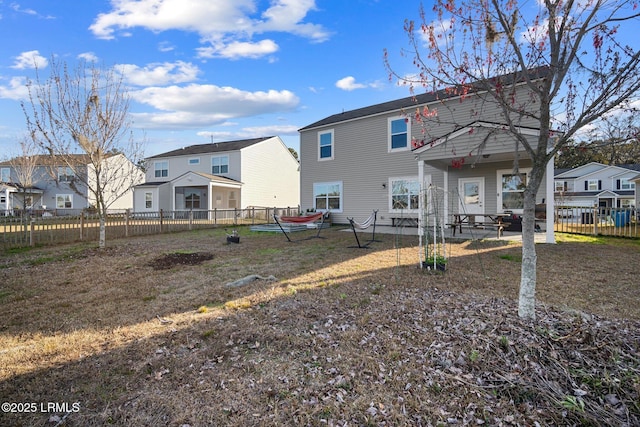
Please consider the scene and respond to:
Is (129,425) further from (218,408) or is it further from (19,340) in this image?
(19,340)

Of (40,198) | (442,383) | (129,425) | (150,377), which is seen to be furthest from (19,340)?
A: (40,198)

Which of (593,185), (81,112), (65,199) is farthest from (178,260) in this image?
(593,185)

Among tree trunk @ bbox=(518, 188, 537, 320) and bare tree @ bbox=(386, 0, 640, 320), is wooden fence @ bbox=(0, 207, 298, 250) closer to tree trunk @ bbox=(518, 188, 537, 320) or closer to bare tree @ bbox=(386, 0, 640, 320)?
bare tree @ bbox=(386, 0, 640, 320)

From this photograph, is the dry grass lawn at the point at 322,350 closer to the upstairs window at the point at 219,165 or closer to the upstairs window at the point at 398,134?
the upstairs window at the point at 398,134

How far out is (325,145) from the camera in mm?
16922

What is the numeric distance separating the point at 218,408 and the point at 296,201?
2885 cm

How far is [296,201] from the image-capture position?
102ft

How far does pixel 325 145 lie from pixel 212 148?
13168mm

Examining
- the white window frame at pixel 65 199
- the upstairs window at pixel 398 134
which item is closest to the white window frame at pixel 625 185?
the upstairs window at pixel 398 134

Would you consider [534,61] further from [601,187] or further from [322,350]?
[601,187]

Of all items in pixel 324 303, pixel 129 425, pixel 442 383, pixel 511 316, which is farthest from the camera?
pixel 324 303

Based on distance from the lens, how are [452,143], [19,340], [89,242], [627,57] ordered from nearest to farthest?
[627,57] → [19,340] → [452,143] → [89,242]

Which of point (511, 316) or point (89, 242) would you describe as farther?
point (89, 242)

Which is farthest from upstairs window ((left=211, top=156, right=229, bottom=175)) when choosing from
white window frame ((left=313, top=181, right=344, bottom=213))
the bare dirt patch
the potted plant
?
the potted plant
